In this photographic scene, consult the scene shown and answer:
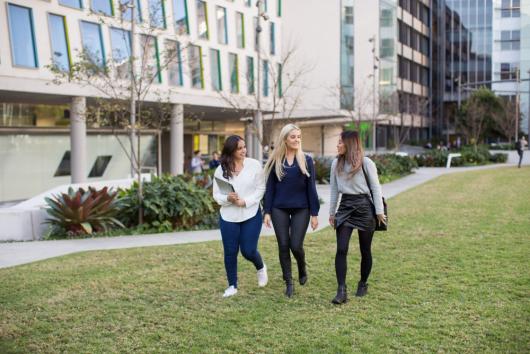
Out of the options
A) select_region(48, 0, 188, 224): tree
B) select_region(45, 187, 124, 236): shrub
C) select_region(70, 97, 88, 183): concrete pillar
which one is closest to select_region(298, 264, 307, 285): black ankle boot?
select_region(48, 0, 188, 224): tree

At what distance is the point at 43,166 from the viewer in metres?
25.4

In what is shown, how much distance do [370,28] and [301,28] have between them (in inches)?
358

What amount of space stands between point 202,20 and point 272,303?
Answer: 26.6m

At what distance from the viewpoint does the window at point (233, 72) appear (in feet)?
107

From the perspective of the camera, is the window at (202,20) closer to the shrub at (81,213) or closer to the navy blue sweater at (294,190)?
the shrub at (81,213)

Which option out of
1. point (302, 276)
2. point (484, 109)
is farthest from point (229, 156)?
point (484, 109)

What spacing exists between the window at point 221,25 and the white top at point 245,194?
2679 cm

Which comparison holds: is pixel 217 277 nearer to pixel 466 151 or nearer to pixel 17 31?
pixel 17 31

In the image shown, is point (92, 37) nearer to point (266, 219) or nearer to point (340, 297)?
point (266, 219)

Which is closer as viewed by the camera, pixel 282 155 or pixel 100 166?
pixel 282 155

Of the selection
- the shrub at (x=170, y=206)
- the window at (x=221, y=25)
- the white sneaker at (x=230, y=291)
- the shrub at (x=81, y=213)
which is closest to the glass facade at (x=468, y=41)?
the window at (x=221, y=25)

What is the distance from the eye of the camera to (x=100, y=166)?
28.4 meters

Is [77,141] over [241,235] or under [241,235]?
over

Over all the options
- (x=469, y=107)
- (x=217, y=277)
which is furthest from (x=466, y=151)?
(x=217, y=277)
